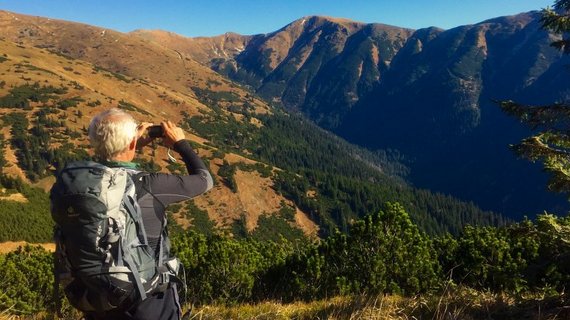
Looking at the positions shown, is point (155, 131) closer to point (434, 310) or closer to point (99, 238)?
point (99, 238)

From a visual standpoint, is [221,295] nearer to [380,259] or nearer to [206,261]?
[206,261]

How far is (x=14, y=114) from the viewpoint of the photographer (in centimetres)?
13562

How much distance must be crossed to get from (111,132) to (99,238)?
920 mm

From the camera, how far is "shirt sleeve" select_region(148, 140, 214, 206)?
3902 millimetres

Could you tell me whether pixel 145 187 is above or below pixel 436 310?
above

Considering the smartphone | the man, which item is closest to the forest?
the man

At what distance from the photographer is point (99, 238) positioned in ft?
11.4

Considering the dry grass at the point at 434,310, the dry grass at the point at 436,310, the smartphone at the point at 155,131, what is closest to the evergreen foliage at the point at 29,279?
the dry grass at the point at 434,310

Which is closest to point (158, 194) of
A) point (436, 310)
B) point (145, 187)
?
point (145, 187)

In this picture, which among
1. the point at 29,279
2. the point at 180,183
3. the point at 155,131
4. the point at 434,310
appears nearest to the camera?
the point at 180,183

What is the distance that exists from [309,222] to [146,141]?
14570cm

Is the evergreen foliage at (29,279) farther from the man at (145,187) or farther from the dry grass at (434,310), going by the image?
the man at (145,187)

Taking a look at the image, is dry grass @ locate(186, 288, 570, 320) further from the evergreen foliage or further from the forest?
the evergreen foliage

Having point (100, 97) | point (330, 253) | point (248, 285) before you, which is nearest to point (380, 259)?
point (330, 253)
